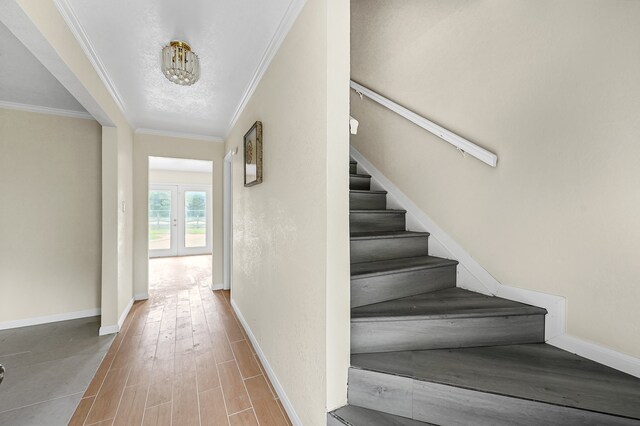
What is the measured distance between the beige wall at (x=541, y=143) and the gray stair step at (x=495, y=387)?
26cm

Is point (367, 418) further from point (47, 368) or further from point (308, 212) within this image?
point (47, 368)

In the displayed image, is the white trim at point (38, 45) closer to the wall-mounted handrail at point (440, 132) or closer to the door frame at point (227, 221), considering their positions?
the door frame at point (227, 221)

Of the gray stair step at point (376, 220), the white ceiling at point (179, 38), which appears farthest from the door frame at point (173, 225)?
the gray stair step at point (376, 220)

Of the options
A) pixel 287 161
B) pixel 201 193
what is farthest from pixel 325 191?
pixel 201 193

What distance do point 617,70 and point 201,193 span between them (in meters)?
8.03

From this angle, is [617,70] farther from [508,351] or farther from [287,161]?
[287,161]

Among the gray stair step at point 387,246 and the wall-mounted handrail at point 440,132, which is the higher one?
the wall-mounted handrail at point 440,132

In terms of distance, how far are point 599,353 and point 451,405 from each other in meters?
0.79

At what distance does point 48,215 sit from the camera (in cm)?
287

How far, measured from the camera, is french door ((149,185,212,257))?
706 centimetres

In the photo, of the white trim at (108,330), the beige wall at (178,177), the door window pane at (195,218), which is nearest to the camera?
the white trim at (108,330)

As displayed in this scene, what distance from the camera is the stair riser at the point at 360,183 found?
2.46 m

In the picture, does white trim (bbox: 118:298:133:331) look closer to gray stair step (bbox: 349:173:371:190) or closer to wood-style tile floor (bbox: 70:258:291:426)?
wood-style tile floor (bbox: 70:258:291:426)

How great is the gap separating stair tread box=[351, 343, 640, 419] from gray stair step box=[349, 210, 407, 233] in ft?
3.08
